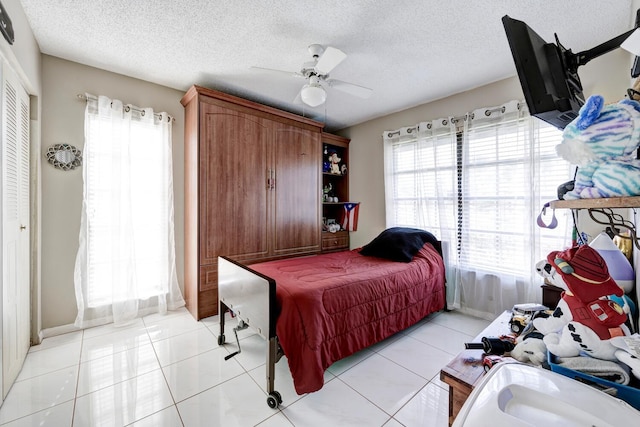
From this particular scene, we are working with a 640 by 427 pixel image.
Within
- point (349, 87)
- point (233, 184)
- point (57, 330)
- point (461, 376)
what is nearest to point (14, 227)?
point (57, 330)

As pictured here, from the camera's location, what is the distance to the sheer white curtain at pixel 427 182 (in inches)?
120

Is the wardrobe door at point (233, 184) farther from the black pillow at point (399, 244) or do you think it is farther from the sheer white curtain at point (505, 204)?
the sheer white curtain at point (505, 204)

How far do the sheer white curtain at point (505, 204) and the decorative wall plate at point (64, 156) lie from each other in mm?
3933

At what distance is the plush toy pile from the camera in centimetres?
80

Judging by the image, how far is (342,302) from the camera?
1901mm

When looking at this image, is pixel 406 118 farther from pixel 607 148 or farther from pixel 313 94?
pixel 607 148

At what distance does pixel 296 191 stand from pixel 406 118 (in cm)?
177

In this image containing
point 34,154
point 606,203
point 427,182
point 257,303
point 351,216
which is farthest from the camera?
point 351,216

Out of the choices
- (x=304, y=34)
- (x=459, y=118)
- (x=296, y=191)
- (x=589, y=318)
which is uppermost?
(x=304, y=34)

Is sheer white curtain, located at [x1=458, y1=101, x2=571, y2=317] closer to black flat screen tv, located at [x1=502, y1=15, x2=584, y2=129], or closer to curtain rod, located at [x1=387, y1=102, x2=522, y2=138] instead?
curtain rod, located at [x1=387, y1=102, x2=522, y2=138]

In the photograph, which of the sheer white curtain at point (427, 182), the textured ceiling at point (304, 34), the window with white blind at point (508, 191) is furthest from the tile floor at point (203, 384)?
the textured ceiling at point (304, 34)

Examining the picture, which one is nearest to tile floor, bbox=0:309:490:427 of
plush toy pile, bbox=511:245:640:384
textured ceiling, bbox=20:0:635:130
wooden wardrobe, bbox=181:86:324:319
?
wooden wardrobe, bbox=181:86:324:319

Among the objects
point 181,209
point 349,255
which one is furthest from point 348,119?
point 181,209

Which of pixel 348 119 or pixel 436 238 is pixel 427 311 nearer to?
pixel 436 238
